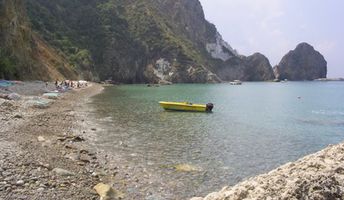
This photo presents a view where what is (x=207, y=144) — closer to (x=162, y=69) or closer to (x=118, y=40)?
(x=118, y=40)

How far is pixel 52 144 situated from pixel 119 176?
5848 mm

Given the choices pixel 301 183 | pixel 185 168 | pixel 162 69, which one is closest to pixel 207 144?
pixel 185 168

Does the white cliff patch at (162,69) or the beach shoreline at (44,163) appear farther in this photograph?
the white cliff patch at (162,69)

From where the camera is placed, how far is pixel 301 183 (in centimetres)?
661

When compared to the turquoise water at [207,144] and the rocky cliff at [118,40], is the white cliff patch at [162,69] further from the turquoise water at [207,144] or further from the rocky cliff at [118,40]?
the turquoise water at [207,144]

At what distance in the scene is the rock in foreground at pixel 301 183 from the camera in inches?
255

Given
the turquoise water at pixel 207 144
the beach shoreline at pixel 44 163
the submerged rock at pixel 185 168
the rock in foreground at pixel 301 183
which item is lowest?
the turquoise water at pixel 207 144

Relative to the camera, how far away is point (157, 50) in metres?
178

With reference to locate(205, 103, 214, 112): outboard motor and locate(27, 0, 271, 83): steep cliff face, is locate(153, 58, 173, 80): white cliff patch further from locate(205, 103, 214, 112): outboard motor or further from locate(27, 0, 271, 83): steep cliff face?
locate(205, 103, 214, 112): outboard motor

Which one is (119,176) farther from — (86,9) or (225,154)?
(86,9)

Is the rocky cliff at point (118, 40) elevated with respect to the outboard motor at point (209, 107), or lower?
elevated

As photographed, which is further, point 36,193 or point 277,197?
point 36,193

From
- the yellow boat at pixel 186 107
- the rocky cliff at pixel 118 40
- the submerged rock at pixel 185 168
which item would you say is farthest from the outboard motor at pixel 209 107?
the rocky cliff at pixel 118 40

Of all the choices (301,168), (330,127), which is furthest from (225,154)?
(330,127)
